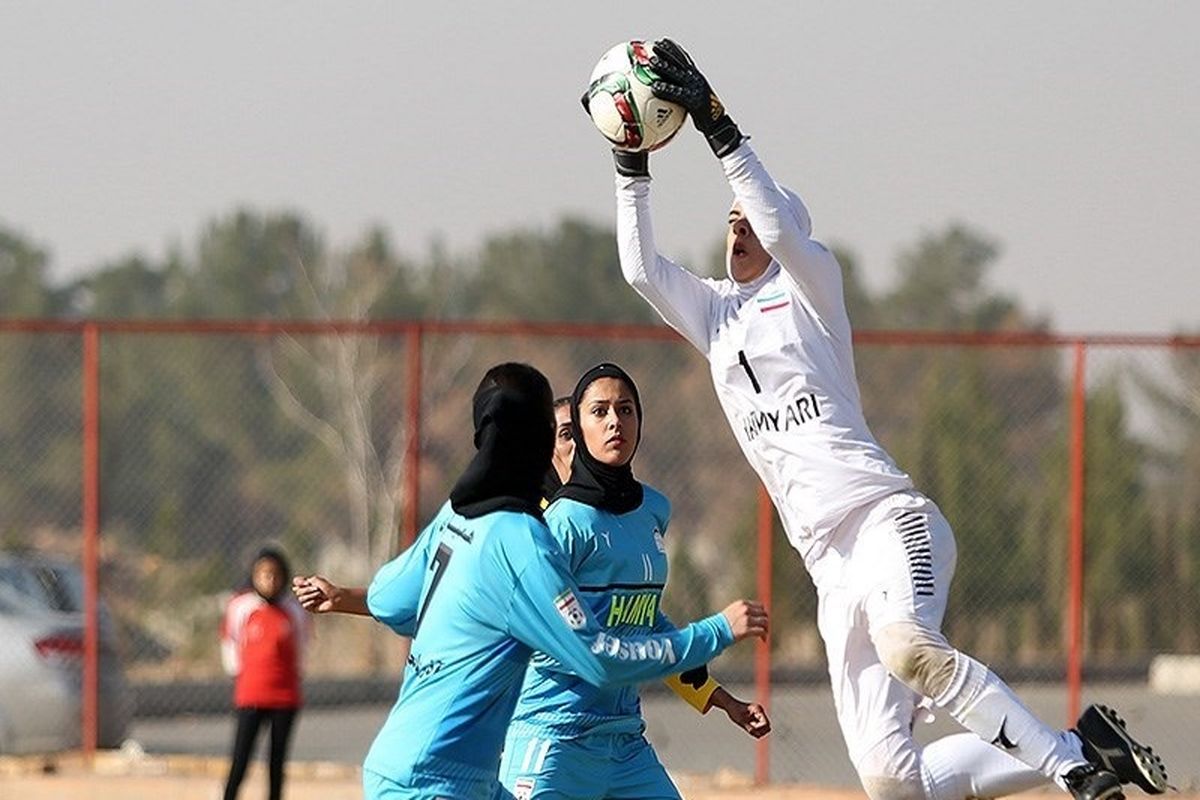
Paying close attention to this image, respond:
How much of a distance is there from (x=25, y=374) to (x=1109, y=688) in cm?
3716

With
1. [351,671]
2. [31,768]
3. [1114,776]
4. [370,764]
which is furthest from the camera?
[351,671]

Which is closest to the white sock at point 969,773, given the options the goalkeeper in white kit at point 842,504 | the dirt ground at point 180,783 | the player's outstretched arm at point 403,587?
the goalkeeper in white kit at point 842,504

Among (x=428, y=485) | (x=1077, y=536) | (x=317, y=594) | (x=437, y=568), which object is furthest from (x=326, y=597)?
(x=428, y=485)

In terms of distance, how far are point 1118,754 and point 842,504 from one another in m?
1.13

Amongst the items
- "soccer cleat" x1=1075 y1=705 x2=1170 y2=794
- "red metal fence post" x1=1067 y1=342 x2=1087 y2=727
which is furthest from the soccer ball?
"red metal fence post" x1=1067 y1=342 x2=1087 y2=727

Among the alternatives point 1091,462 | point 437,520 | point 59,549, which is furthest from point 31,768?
point 59,549

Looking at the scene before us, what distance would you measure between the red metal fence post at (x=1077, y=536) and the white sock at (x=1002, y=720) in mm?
6163

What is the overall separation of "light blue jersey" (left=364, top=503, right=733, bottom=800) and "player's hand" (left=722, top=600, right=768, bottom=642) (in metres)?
0.05

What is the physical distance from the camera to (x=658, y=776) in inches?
314

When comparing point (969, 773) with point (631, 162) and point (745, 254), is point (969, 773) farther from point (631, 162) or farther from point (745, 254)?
point (631, 162)

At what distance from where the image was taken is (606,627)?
25.4 feet

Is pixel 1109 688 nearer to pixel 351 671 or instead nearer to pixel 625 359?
pixel 351 671

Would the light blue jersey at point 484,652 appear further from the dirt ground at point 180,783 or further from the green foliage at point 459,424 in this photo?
the green foliage at point 459,424

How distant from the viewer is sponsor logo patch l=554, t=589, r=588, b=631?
20.1 feet
